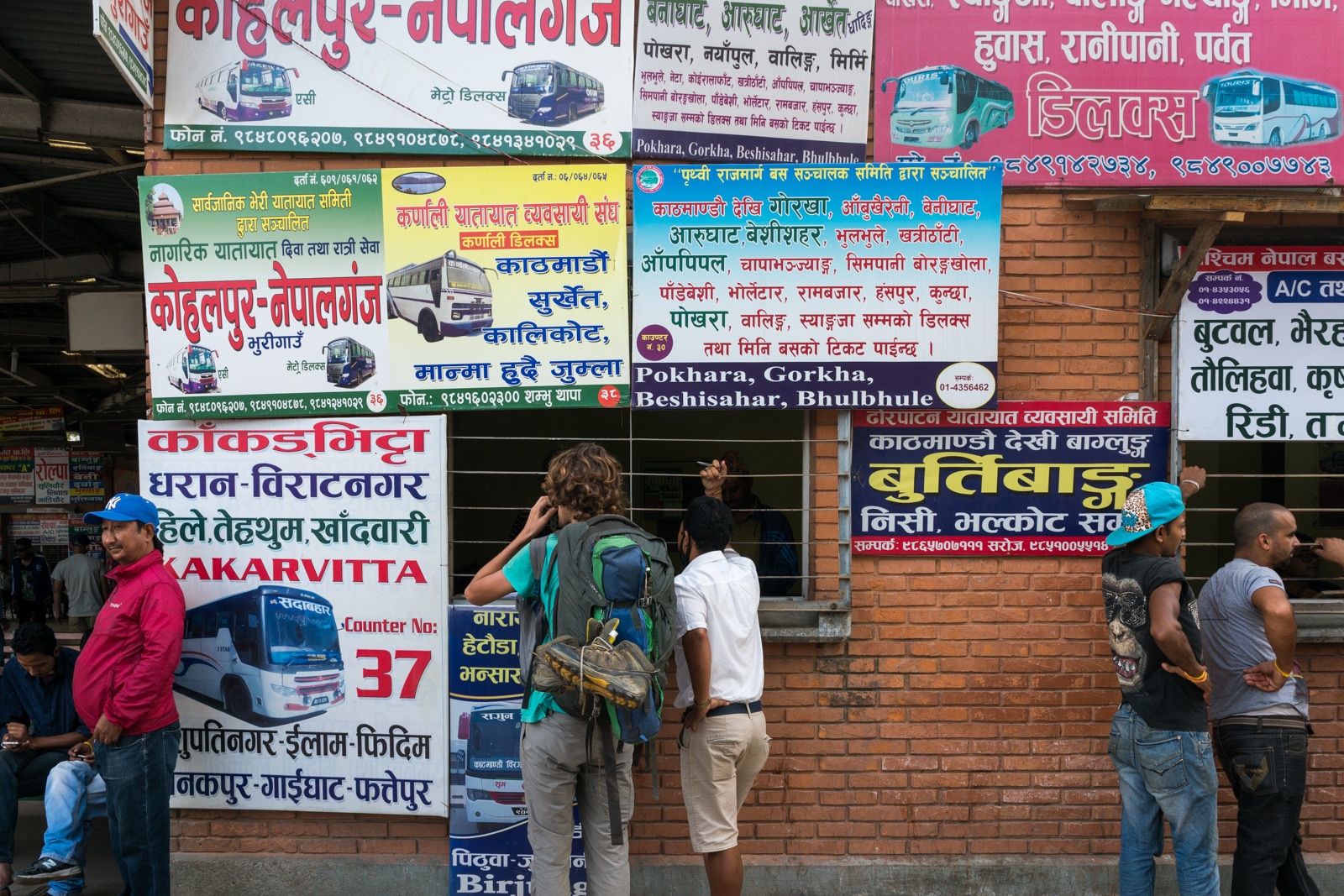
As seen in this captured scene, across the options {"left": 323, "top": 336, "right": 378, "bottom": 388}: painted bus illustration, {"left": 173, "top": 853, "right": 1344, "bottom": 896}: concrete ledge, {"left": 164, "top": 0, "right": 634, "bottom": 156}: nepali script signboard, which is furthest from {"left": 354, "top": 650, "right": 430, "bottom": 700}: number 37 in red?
{"left": 164, "top": 0, "right": 634, "bottom": 156}: nepali script signboard

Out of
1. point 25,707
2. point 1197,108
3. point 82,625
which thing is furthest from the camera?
point 82,625

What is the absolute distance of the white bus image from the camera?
185 inches

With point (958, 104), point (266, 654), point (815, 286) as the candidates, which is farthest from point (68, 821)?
point (958, 104)

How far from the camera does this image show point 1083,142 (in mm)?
4691

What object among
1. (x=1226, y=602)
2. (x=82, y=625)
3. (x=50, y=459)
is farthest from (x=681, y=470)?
(x=50, y=459)

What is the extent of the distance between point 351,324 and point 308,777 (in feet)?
7.35

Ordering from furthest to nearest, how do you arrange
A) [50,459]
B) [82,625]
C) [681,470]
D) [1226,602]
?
[50,459], [82,625], [681,470], [1226,602]

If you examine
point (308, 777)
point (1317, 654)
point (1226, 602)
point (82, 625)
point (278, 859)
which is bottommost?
point (82, 625)

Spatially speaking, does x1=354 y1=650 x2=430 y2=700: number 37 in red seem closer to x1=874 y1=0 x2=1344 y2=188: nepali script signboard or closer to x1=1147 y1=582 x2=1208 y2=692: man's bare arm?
x1=1147 y1=582 x2=1208 y2=692: man's bare arm

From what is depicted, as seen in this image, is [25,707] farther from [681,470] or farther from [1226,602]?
[1226,602]

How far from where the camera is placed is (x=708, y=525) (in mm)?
4012

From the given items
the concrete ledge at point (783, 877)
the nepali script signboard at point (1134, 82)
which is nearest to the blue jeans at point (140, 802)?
the concrete ledge at point (783, 877)

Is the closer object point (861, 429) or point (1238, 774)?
point (1238, 774)

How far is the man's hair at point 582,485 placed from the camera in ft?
12.0
